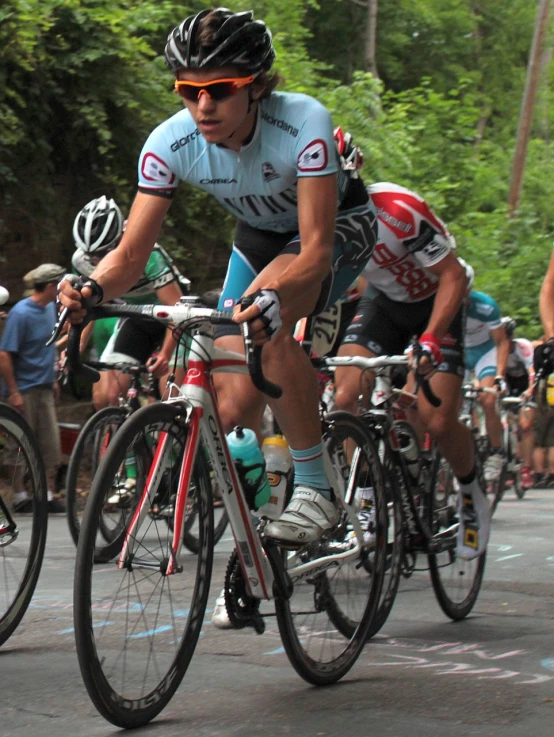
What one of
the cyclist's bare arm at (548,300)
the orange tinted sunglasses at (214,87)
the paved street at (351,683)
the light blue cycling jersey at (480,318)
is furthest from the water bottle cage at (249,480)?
the light blue cycling jersey at (480,318)

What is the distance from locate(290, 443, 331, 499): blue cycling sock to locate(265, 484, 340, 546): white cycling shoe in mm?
20

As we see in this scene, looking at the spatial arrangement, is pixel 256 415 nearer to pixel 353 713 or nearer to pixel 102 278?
pixel 102 278

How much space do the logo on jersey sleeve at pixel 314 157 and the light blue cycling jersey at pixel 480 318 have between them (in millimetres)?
6480

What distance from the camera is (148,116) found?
47.3 feet

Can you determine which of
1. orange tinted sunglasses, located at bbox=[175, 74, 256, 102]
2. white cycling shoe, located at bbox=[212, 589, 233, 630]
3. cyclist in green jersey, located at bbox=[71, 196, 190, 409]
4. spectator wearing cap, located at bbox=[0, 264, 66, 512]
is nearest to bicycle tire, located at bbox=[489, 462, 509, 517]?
cyclist in green jersey, located at bbox=[71, 196, 190, 409]

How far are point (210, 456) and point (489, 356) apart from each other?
27.9ft

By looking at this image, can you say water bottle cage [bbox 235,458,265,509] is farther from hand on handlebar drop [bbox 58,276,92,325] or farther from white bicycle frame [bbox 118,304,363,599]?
hand on handlebar drop [bbox 58,276,92,325]

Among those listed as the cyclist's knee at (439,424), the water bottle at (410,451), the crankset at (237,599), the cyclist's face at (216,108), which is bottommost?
the crankset at (237,599)

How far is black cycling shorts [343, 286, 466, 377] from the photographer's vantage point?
250 inches

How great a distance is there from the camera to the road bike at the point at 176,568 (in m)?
3.41

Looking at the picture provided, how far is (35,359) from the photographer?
10.5m

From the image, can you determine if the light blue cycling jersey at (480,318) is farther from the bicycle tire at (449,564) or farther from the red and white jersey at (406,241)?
the bicycle tire at (449,564)

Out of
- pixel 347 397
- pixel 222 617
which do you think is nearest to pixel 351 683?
pixel 222 617

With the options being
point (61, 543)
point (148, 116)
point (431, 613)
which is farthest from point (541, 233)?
point (431, 613)
